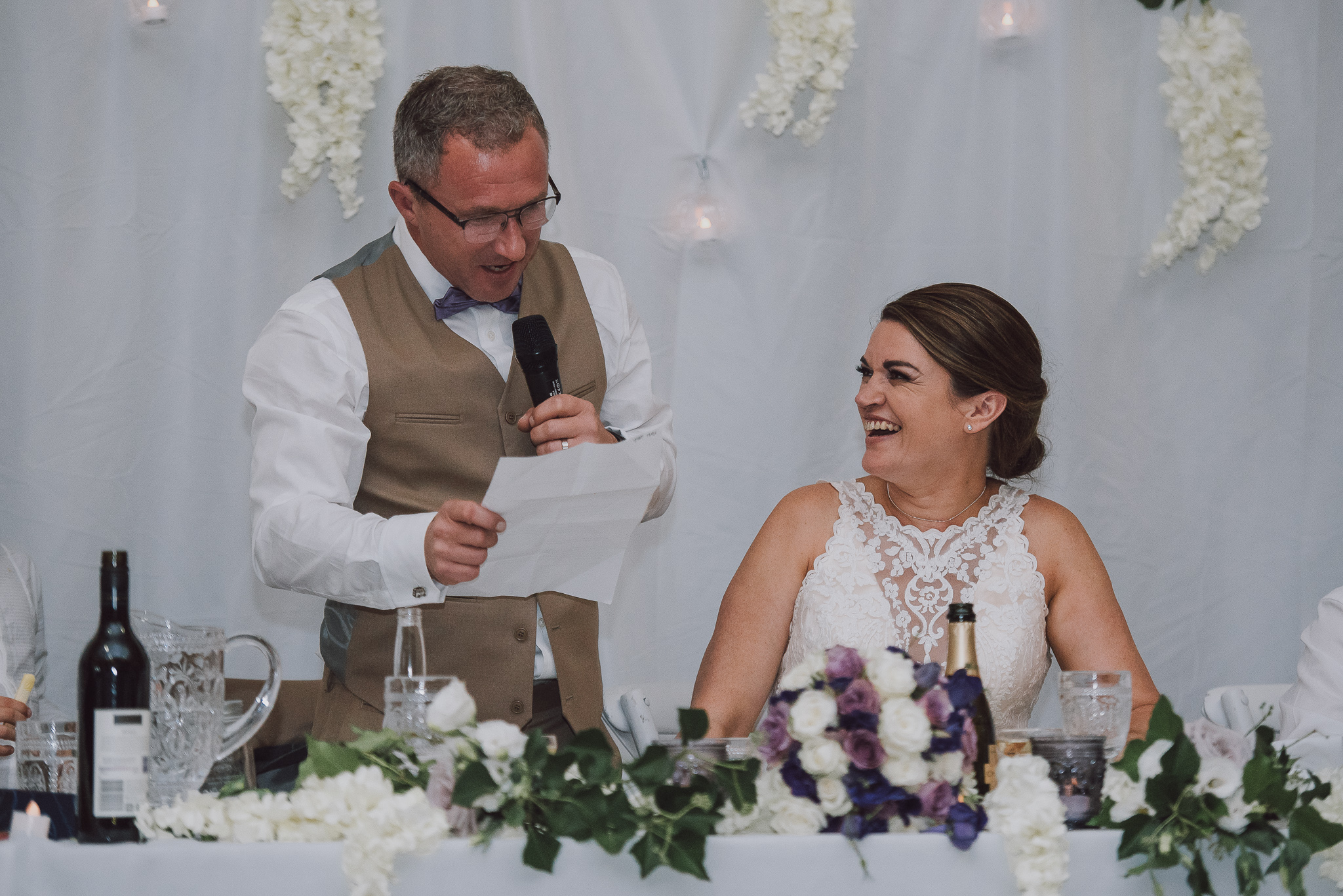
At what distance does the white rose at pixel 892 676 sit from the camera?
1.13m

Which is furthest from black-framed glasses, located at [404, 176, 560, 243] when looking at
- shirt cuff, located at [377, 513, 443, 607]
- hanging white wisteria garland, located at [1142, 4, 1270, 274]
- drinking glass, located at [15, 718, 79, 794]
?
hanging white wisteria garland, located at [1142, 4, 1270, 274]

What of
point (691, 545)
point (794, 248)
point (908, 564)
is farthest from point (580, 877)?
point (794, 248)

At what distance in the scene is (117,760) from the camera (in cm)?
115

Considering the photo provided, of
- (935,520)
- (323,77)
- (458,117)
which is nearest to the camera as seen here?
(458,117)

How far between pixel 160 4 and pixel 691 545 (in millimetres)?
1665

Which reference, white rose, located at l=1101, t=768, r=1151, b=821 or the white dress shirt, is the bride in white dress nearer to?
the white dress shirt

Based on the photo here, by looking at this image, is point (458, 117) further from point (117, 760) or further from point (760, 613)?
point (117, 760)

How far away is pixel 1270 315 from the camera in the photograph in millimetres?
2961

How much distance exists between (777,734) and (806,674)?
0.20 ft

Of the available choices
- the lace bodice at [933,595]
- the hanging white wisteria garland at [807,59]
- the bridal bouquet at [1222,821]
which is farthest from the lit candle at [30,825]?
the hanging white wisteria garland at [807,59]

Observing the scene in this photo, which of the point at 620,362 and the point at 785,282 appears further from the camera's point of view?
the point at 785,282

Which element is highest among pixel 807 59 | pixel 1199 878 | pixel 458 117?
pixel 807 59

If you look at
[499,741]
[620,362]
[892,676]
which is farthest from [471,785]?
[620,362]

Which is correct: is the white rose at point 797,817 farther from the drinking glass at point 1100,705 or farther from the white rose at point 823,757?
the drinking glass at point 1100,705
